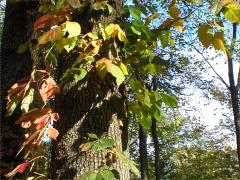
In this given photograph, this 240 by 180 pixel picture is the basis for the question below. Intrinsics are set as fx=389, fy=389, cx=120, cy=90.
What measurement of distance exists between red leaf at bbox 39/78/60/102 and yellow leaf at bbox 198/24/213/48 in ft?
2.56

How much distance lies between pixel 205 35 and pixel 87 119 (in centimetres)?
75

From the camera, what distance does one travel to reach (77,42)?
2.10m

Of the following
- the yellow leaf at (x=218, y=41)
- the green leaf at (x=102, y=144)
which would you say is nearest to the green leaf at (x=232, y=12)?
the yellow leaf at (x=218, y=41)

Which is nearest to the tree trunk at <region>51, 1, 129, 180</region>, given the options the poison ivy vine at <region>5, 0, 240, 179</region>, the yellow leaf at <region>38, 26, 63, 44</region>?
the poison ivy vine at <region>5, 0, 240, 179</region>

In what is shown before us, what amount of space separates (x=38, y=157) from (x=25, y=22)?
151 inches

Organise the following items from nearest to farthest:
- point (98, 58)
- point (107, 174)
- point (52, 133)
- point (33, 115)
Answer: point (107, 174)
point (52, 133)
point (33, 115)
point (98, 58)

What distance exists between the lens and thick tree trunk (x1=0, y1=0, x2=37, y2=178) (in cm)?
474

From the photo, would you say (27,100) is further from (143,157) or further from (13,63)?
(143,157)

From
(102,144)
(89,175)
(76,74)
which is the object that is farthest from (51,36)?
(89,175)

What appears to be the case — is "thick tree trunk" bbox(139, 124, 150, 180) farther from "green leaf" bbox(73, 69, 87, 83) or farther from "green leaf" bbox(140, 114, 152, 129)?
"green leaf" bbox(73, 69, 87, 83)

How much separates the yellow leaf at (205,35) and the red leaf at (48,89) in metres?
0.78

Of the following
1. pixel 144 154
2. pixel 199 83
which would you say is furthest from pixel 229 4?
pixel 199 83

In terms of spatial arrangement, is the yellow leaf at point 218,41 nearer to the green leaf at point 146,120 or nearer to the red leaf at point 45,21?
the green leaf at point 146,120

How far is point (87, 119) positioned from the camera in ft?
6.75
